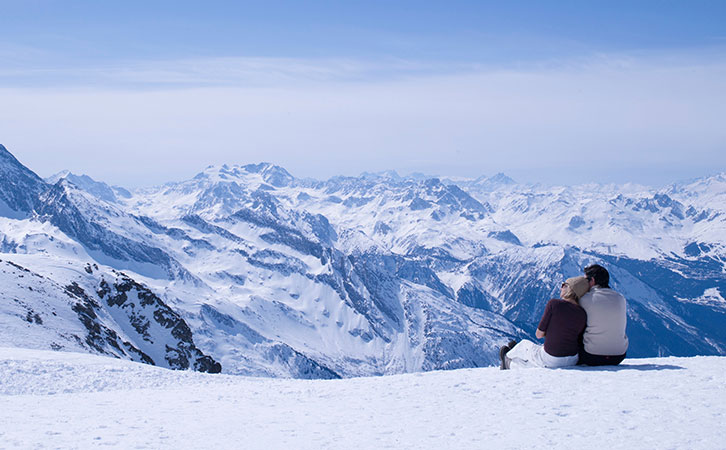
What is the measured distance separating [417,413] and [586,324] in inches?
212

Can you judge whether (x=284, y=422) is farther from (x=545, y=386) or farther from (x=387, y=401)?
(x=545, y=386)

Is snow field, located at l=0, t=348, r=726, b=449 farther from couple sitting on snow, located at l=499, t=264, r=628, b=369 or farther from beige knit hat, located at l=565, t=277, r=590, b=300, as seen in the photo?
beige knit hat, located at l=565, t=277, r=590, b=300

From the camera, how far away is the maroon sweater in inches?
595

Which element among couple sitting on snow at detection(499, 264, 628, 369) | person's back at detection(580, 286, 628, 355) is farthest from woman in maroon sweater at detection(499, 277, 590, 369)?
person's back at detection(580, 286, 628, 355)

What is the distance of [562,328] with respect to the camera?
15266 millimetres

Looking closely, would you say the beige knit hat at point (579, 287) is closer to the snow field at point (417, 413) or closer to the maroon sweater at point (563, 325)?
the maroon sweater at point (563, 325)

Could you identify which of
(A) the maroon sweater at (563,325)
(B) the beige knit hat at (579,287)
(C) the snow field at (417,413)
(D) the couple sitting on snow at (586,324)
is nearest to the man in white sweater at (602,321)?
(D) the couple sitting on snow at (586,324)

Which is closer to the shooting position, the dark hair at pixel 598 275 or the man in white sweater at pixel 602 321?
the man in white sweater at pixel 602 321

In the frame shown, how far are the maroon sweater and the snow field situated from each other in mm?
730

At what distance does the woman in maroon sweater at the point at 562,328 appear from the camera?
15133mm

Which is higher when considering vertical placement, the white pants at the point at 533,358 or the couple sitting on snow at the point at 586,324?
the couple sitting on snow at the point at 586,324

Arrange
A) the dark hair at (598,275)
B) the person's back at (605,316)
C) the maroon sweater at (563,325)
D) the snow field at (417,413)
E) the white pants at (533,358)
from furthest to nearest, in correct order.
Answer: the white pants at (533,358) → the dark hair at (598,275) → the maroon sweater at (563,325) → the person's back at (605,316) → the snow field at (417,413)

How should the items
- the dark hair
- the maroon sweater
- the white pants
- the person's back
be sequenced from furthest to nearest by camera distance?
1. the white pants
2. the dark hair
3. the maroon sweater
4. the person's back

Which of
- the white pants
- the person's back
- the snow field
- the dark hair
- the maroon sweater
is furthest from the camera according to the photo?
the white pants
